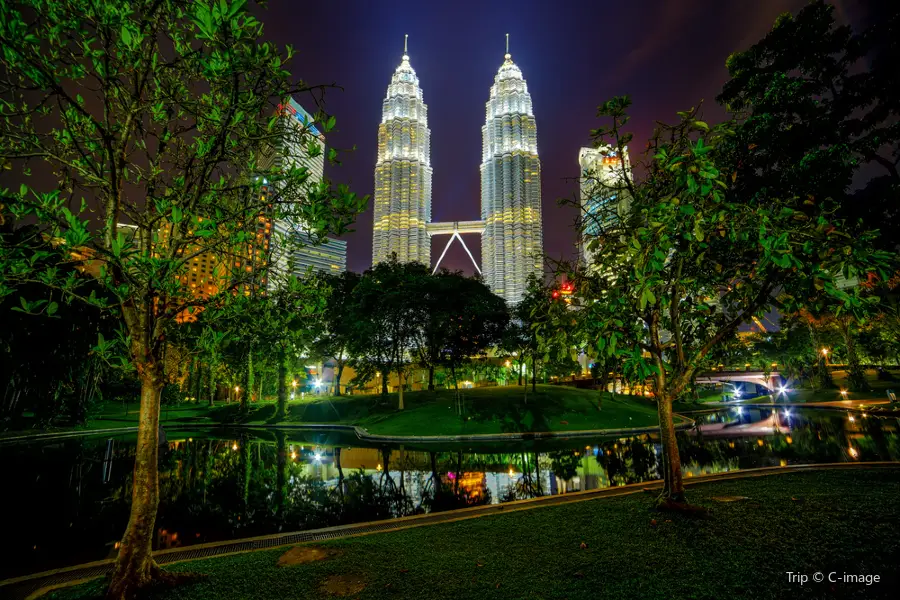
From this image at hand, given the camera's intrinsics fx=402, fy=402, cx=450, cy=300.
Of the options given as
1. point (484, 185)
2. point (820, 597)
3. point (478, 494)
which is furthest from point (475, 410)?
point (484, 185)

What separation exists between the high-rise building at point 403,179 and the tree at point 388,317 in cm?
10061

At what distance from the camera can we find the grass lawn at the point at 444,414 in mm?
33500

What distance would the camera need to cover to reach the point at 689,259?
8148mm

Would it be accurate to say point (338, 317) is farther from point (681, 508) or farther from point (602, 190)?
point (681, 508)

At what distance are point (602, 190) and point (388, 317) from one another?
104 ft

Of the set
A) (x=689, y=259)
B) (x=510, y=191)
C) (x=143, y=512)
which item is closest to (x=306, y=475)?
(x=143, y=512)

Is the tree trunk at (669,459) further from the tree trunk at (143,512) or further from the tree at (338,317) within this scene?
the tree at (338,317)

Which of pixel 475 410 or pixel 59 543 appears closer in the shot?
pixel 59 543

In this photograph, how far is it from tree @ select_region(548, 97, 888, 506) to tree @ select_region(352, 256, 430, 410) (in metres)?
29.5

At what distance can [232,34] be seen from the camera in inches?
166

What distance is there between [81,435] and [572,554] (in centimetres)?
4328

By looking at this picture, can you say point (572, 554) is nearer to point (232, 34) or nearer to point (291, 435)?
point (232, 34)

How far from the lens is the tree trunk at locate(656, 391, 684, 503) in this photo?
9.01m

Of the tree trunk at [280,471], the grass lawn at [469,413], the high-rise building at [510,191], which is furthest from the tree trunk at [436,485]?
the high-rise building at [510,191]
